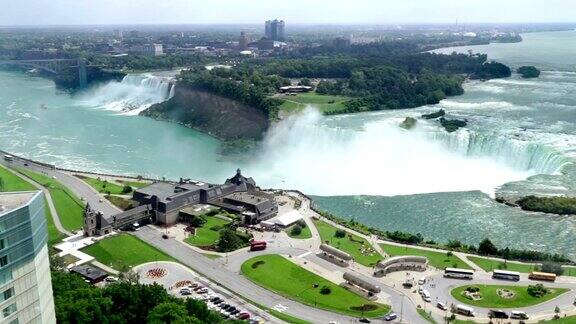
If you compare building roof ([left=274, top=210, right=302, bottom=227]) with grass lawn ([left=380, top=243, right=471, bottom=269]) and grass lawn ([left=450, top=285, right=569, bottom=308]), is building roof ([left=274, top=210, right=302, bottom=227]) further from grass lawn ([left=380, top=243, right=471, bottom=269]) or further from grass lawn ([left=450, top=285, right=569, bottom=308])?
grass lawn ([left=450, top=285, right=569, bottom=308])

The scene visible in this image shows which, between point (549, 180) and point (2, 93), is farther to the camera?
point (2, 93)

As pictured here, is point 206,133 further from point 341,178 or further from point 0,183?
point 0,183

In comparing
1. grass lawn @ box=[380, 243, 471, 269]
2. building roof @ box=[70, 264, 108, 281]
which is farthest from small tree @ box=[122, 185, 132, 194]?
grass lawn @ box=[380, 243, 471, 269]

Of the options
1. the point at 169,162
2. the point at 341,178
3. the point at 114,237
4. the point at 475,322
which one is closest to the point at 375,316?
the point at 475,322

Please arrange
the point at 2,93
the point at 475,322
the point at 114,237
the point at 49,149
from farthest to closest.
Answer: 1. the point at 2,93
2. the point at 49,149
3. the point at 114,237
4. the point at 475,322

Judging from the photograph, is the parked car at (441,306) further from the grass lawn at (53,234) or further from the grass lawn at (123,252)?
the grass lawn at (53,234)

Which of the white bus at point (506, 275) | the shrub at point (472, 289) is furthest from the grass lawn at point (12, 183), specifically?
the white bus at point (506, 275)
